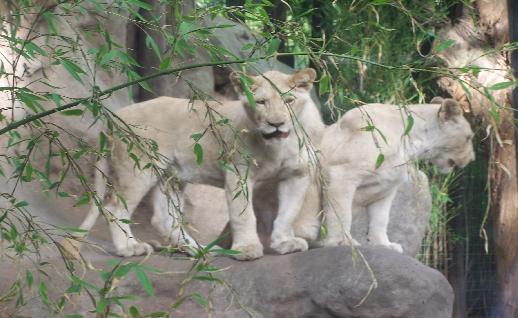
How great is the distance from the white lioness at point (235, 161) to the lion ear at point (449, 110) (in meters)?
0.76

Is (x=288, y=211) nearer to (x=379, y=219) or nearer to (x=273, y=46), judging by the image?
(x=379, y=219)

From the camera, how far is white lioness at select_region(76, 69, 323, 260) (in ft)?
14.6

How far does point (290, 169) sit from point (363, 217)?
1.61 meters

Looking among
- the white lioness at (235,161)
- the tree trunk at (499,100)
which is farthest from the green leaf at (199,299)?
the tree trunk at (499,100)

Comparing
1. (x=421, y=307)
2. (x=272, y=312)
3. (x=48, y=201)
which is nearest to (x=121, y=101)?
Result: (x=48, y=201)

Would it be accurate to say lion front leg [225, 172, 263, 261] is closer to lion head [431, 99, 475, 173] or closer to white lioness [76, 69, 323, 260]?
white lioness [76, 69, 323, 260]

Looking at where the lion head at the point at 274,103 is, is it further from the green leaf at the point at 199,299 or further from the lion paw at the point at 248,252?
the green leaf at the point at 199,299

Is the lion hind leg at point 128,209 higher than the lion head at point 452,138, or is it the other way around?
the lion head at point 452,138

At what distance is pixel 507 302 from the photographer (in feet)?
21.2

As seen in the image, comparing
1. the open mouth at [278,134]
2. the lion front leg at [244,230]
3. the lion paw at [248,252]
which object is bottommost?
the lion paw at [248,252]

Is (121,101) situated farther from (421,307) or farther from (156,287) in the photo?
(421,307)

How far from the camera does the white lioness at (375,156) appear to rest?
4.84 metres

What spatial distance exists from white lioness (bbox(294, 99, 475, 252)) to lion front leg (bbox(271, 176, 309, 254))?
13 centimetres

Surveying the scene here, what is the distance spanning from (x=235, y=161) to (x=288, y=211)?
45cm
